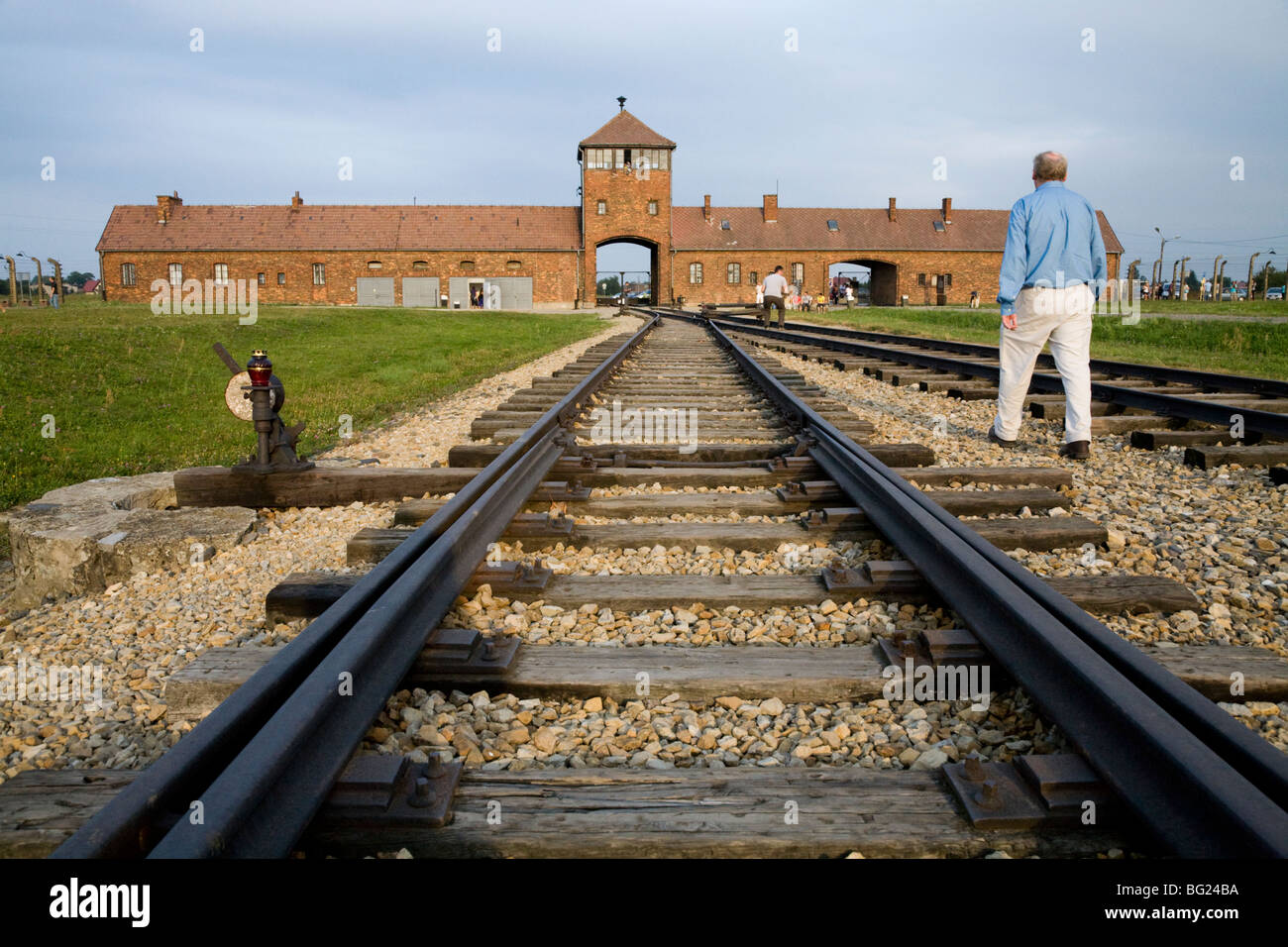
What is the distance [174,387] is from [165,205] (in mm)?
55247

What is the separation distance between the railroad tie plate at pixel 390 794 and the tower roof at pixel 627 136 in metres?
55.0

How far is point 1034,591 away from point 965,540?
52cm

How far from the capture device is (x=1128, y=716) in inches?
65.2

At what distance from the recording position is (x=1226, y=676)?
211 centimetres

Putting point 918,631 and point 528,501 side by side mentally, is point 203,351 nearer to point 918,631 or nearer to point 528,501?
point 528,501

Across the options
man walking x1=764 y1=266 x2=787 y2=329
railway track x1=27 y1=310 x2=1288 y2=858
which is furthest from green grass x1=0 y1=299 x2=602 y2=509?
man walking x1=764 y1=266 x2=787 y2=329

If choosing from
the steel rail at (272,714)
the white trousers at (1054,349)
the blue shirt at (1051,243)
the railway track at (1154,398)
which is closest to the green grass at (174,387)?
the steel rail at (272,714)

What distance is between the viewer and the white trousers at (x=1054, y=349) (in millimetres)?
5402

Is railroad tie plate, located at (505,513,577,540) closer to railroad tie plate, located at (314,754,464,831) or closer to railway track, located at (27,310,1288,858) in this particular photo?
railway track, located at (27,310,1288,858)

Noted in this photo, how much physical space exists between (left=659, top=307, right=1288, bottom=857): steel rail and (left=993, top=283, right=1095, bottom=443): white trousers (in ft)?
10.3

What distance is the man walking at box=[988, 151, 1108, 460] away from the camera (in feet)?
17.8

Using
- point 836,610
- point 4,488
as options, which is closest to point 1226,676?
point 836,610

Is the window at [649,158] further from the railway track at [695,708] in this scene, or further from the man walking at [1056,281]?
the railway track at [695,708]

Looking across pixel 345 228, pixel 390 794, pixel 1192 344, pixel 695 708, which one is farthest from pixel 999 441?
pixel 345 228
